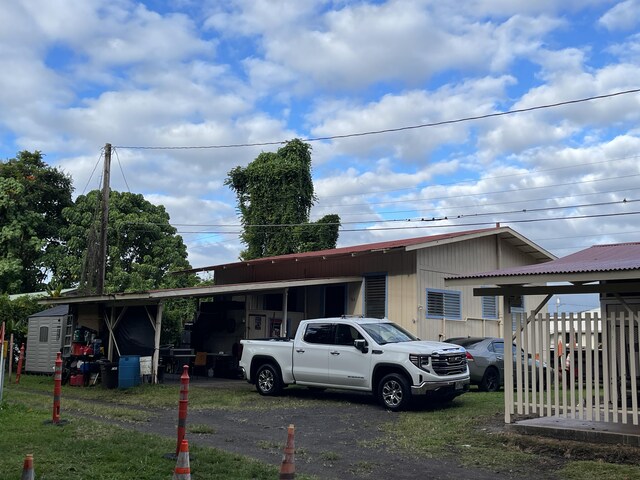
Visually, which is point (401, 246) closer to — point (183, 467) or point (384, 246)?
point (384, 246)

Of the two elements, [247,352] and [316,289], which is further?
[316,289]

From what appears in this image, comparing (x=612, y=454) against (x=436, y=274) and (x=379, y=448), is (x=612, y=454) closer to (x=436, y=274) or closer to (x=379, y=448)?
(x=379, y=448)

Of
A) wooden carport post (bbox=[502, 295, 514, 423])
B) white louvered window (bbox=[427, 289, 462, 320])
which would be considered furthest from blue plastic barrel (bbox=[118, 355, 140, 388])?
wooden carport post (bbox=[502, 295, 514, 423])

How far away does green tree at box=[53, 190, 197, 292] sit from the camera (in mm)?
36438

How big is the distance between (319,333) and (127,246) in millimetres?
24615

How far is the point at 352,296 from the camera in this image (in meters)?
22.0

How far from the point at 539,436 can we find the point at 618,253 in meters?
3.80

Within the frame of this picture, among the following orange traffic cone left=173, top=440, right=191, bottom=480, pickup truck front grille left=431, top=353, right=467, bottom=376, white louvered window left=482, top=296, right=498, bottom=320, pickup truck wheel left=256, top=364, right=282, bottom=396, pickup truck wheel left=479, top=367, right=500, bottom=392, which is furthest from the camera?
white louvered window left=482, top=296, right=498, bottom=320

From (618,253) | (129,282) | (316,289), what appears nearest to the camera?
(618,253)

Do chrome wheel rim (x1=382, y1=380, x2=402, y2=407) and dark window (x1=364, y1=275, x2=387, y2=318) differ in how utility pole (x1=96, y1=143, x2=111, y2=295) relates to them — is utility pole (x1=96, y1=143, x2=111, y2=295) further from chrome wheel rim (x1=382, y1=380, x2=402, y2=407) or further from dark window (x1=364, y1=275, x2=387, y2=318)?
chrome wheel rim (x1=382, y1=380, x2=402, y2=407)

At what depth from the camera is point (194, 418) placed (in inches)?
509

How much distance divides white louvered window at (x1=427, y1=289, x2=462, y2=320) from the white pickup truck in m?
5.22

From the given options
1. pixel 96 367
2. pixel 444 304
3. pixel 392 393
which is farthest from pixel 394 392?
pixel 96 367

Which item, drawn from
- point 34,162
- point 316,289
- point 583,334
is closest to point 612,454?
point 583,334
